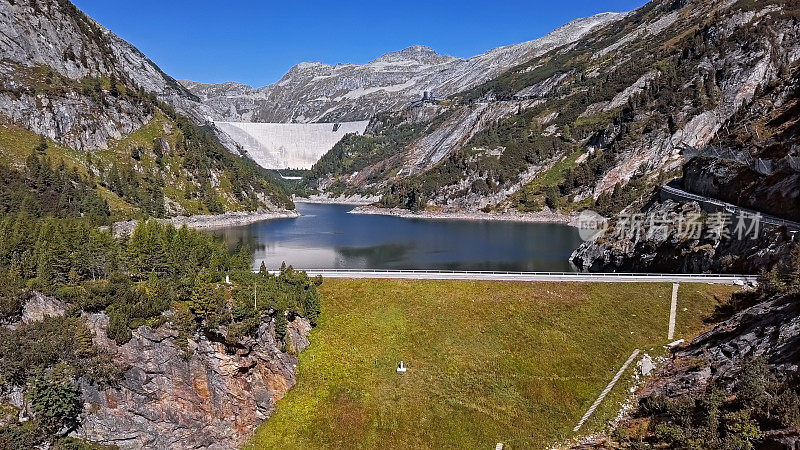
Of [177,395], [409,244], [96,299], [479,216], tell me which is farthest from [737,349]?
[479,216]

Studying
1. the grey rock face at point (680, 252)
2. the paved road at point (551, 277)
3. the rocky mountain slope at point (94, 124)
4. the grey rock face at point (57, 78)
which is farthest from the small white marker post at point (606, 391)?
the grey rock face at point (57, 78)

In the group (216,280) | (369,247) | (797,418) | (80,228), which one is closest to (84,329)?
(216,280)

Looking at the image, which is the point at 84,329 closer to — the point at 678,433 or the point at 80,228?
the point at 80,228

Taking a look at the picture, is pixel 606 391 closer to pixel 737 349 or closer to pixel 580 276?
pixel 737 349

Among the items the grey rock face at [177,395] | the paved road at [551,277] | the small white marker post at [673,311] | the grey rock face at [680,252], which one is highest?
the grey rock face at [680,252]

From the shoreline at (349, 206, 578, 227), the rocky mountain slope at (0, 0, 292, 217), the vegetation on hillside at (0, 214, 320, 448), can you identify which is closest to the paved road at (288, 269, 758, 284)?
the vegetation on hillside at (0, 214, 320, 448)

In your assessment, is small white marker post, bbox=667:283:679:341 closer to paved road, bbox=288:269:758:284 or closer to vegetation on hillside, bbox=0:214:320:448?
paved road, bbox=288:269:758:284

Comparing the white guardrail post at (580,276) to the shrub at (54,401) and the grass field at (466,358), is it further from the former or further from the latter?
the shrub at (54,401)

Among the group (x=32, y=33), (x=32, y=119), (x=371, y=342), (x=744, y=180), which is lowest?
(x=371, y=342)
